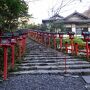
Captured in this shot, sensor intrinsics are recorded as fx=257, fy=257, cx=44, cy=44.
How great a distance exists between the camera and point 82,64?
1178 cm

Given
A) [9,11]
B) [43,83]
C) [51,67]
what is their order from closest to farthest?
[43,83] < [51,67] < [9,11]

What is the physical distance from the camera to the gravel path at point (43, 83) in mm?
7997

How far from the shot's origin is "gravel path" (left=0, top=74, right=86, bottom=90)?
8.00m

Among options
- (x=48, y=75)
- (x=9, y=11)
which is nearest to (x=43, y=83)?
(x=48, y=75)

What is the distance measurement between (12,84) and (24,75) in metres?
1.34

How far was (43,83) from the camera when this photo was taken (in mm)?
8477

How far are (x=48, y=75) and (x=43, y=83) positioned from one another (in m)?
1.25

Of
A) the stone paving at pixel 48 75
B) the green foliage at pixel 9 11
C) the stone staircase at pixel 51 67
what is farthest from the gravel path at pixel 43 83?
the green foliage at pixel 9 11

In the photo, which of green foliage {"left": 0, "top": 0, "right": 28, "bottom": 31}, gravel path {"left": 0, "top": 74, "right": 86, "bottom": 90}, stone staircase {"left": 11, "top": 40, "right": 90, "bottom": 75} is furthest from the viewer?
green foliage {"left": 0, "top": 0, "right": 28, "bottom": 31}

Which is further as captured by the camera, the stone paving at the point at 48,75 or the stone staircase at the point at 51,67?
the stone staircase at the point at 51,67

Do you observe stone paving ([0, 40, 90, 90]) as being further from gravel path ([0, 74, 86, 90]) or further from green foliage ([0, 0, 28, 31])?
green foliage ([0, 0, 28, 31])

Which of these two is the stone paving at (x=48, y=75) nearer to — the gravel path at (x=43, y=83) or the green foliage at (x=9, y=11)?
the gravel path at (x=43, y=83)

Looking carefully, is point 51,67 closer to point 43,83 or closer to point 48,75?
point 48,75

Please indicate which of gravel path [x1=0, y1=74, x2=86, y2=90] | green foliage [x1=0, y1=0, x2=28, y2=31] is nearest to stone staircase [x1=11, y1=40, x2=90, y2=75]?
gravel path [x1=0, y1=74, x2=86, y2=90]
